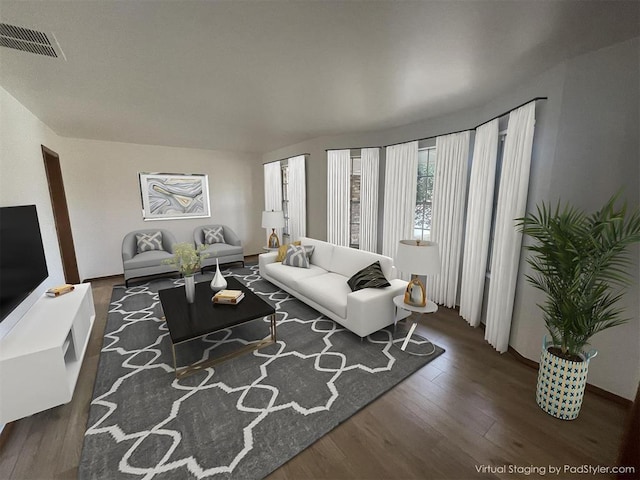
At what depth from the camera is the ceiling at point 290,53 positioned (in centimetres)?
145

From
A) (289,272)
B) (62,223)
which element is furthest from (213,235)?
(289,272)

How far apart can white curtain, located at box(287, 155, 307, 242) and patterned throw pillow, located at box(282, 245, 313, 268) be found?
3.58 ft

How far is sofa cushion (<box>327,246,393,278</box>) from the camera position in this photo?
3.27m

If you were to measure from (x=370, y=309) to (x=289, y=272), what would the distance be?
1608 millimetres

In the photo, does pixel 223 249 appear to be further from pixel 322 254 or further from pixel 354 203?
pixel 354 203

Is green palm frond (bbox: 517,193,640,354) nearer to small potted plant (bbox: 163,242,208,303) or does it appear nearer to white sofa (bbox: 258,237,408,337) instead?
white sofa (bbox: 258,237,408,337)

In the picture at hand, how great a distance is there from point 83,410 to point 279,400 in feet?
4.80

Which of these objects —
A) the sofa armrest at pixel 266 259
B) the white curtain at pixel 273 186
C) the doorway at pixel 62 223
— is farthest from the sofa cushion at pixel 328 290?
the doorway at pixel 62 223

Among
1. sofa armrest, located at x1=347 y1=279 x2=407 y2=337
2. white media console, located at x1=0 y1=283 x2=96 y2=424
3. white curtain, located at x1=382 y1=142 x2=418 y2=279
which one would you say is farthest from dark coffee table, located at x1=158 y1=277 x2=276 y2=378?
white curtain, located at x1=382 y1=142 x2=418 y2=279

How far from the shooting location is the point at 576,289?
69.9 inches

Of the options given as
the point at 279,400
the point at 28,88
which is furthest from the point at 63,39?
the point at 279,400

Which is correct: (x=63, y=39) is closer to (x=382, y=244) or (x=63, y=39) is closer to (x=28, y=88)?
(x=28, y=88)

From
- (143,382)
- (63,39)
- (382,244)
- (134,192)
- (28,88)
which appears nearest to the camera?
(63,39)

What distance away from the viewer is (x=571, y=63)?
203 cm
